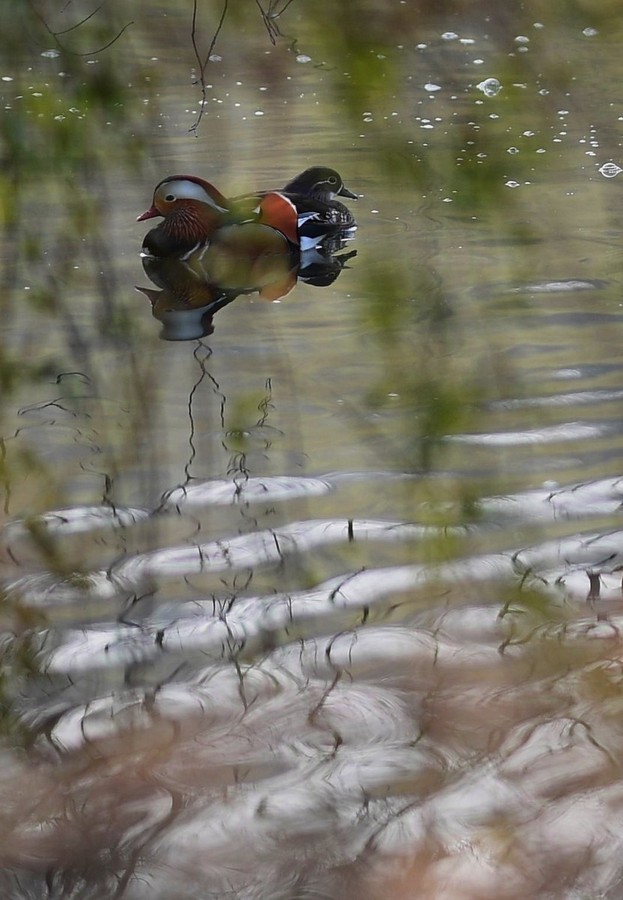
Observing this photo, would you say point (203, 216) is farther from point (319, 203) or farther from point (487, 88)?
point (487, 88)

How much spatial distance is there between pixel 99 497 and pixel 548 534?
0.81 metres

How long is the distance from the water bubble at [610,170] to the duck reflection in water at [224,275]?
3.21 feet

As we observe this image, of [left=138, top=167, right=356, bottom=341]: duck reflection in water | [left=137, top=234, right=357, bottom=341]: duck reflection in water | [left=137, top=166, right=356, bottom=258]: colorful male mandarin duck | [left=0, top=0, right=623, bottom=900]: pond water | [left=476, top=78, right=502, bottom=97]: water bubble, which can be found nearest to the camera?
[left=0, top=0, right=623, bottom=900]: pond water

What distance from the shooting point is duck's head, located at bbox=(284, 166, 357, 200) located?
4285mm

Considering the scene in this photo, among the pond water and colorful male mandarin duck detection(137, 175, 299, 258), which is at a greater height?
the pond water

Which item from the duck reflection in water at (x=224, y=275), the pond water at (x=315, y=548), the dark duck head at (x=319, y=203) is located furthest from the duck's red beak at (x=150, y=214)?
the pond water at (x=315, y=548)

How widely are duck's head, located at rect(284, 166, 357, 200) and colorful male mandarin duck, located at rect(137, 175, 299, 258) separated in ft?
0.30

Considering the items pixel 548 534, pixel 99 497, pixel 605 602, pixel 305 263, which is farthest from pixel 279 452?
pixel 305 263

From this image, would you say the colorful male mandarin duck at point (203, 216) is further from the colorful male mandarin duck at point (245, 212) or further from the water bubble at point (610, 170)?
the water bubble at point (610, 170)

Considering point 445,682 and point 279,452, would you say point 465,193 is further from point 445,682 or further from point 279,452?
point 279,452

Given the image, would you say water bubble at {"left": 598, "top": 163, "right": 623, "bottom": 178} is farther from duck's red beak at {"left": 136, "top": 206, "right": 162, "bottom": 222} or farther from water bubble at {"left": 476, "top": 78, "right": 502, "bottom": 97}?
water bubble at {"left": 476, "top": 78, "right": 502, "bottom": 97}

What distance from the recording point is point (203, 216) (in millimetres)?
4180

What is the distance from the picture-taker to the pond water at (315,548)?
1722 mm

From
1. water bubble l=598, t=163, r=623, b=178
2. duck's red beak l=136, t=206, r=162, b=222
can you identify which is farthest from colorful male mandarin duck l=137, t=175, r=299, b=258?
water bubble l=598, t=163, r=623, b=178
